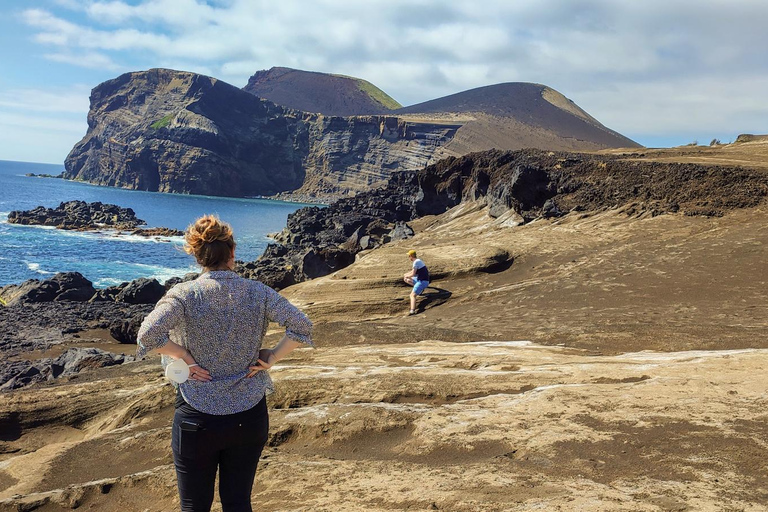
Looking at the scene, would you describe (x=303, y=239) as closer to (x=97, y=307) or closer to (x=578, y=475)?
(x=97, y=307)

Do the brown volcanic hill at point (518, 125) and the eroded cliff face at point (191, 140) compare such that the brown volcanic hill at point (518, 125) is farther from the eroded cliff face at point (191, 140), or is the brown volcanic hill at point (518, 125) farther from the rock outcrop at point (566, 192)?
the rock outcrop at point (566, 192)

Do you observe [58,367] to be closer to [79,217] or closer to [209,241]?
[209,241]

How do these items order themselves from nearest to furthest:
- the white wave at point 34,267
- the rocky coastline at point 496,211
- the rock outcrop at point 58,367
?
the rock outcrop at point 58,367 < the rocky coastline at point 496,211 < the white wave at point 34,267

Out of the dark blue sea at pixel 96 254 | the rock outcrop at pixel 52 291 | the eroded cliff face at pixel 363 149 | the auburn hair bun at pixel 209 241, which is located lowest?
the dark blue sea at pixel 96 254

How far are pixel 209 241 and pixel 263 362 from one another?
32.9 inches

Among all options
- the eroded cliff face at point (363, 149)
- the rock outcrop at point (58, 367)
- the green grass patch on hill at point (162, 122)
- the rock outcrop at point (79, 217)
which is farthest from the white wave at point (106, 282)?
the green grass patch on hill at point (162, 122)

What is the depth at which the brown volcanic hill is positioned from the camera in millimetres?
147500

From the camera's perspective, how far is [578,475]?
5.20m

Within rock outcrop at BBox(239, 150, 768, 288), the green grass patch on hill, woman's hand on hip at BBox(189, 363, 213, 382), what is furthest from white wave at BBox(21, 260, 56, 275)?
the green grass patch on hill

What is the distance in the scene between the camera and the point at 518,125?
163250 millimetres

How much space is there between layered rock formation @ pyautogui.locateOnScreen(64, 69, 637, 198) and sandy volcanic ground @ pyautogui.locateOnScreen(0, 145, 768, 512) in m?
139

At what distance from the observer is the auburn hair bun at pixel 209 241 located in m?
3.68

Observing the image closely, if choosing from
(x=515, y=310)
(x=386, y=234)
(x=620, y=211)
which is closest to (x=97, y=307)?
(x=386, y=234)

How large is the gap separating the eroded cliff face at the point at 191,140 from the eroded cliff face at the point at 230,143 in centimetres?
29
